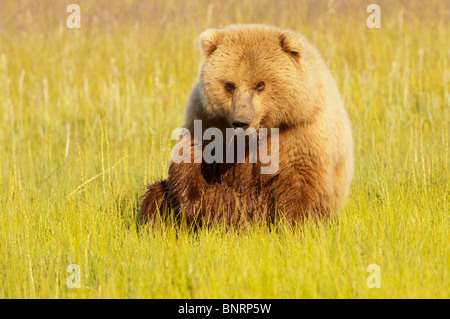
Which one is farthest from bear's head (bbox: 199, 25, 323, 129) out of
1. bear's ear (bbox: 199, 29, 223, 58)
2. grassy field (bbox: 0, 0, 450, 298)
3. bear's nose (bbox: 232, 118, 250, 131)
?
grassy field (bbox: 0, 0, 450, 298)

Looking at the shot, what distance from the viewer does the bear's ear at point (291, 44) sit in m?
4.56

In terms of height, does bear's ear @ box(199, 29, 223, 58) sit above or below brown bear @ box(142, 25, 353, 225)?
→ above

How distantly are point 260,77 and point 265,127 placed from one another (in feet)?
1.26

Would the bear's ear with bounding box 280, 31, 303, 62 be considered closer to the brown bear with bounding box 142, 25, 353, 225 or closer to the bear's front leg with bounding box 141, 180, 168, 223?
the brown bear with bounding box 142, 25, 353, 225

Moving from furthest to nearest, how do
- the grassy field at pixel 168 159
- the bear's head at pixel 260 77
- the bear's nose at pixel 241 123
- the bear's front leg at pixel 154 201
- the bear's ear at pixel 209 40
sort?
the bear's front leg at pixel 154 201 < the bear's ear at pixel 209 40 < the bear's head at pixel 260 77 < the bear's nose at pixel 241 123 < the grassy field at pixel 168 159

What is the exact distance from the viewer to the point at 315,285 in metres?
3.45

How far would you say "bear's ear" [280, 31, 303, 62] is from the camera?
180 inches

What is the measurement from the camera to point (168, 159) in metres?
6.53

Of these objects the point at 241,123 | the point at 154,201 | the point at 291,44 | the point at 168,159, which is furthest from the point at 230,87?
the point at 168,159

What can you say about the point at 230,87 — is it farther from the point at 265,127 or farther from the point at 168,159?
the point at 168,159

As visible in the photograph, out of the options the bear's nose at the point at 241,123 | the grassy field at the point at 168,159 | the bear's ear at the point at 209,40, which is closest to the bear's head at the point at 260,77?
the bear's ear at the point at 209,40

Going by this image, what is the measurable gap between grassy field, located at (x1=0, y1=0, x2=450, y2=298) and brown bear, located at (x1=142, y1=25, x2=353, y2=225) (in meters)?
0.25

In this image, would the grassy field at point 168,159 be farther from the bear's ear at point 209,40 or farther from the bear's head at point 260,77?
the bear's ear at point 209,40
